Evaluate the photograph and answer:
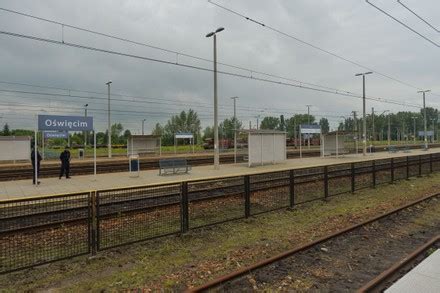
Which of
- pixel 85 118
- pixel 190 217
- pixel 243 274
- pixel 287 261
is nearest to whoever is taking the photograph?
pixel 243 274

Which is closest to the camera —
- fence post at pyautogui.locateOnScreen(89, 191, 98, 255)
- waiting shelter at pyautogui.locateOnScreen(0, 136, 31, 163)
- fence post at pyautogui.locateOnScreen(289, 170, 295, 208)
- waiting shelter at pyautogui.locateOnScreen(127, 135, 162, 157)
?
fence post at pyautogui.locateOnScreen(89, 191, 98, 255)

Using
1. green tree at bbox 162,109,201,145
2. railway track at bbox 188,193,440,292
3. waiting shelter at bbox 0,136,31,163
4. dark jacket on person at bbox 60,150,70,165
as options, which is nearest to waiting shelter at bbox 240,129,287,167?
dark jacket on person at bbox 60,150,70,165

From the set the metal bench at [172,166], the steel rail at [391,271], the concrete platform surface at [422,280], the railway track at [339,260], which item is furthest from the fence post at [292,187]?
the metal bench at [172,166]

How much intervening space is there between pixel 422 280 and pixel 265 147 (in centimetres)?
2184

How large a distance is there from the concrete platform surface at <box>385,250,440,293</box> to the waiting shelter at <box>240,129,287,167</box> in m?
19.4

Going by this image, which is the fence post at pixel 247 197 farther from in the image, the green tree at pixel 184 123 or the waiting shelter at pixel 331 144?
the green tree at pixel 184 123

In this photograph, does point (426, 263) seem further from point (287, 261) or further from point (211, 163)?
point (211, 163)

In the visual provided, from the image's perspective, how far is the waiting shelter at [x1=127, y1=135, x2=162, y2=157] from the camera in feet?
120

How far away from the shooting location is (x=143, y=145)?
130 feet

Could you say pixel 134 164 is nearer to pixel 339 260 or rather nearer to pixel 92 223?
pixel 92 223

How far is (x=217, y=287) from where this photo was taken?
5656 millimetres

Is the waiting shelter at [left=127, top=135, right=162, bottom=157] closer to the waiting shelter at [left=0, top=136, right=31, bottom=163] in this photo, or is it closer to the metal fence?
the waiting shelter at [left=0, top=136, right=31, bottom=163]

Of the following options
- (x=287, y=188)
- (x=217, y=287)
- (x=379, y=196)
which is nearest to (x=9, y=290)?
(x=217, y=287)

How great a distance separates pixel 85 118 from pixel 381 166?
1491 centimetres
